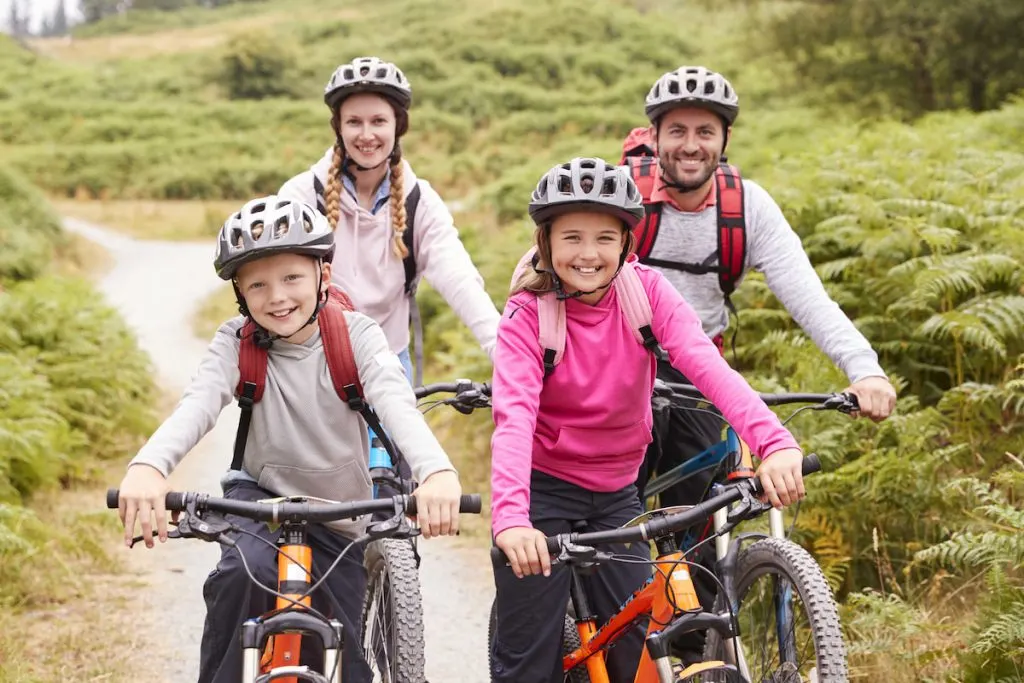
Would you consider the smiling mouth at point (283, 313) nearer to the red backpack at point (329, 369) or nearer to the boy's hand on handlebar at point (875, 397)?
the red backpack at point (329, 369)

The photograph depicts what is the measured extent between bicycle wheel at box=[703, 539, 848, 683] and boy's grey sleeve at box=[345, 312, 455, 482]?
1111 mm

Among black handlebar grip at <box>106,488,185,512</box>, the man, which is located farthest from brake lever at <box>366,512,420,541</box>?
the man

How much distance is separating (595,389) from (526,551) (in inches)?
31.9

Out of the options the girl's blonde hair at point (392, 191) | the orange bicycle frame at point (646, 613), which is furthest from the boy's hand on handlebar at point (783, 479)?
the girl's blonde hair at point (392, 191)

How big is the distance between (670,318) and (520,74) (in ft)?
132

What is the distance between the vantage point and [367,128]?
5422 millimetres

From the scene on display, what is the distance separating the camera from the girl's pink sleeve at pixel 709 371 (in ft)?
11.5

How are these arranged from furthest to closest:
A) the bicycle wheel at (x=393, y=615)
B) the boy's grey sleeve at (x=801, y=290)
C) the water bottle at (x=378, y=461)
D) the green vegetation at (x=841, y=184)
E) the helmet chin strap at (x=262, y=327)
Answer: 1. the green vegetation at (x=841, y=184)
2. the water bottle at (x=378, y=461)
3. the boy's grey sleeve at (x=801, y=290)
4. the bicycle wheel at (x=393, y=615)
5. the helmet chin strap at (x=262, y=327)

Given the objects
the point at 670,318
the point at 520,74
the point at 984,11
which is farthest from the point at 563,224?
the point at 520,74

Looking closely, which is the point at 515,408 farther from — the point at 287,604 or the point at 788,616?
the point at 788,616

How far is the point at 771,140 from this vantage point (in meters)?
17.3

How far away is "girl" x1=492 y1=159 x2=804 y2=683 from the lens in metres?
3.78

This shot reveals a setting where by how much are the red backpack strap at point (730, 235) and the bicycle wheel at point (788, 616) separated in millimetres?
1390

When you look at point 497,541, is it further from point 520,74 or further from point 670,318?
point 520,74
